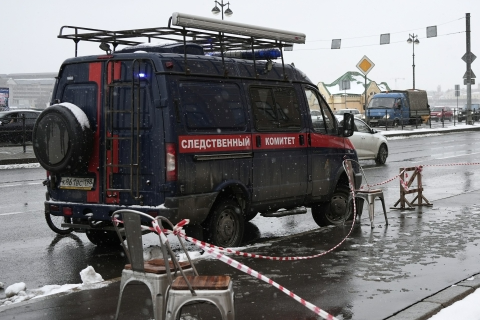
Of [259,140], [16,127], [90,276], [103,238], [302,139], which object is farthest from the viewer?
[16,127]

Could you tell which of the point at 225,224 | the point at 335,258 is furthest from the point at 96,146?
the point at 335,258

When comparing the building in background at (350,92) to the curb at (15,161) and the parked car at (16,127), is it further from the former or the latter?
the curb at (15,161)

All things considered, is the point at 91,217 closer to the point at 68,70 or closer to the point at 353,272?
the point at 68,70

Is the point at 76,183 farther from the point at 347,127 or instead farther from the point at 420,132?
the point at 420,132

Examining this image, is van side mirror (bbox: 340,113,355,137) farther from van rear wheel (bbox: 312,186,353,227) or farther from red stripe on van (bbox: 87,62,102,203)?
red stripe on van (bbox: 87,62,102,203)

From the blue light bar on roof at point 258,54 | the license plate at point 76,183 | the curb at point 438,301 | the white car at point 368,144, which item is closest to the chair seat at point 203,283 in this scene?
the curb at point 438,301

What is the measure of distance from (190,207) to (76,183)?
1448mm

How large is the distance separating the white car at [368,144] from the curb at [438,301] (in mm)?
15549

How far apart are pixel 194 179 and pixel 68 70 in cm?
208

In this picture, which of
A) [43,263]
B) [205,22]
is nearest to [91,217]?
[43,263]

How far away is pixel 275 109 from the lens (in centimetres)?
1023

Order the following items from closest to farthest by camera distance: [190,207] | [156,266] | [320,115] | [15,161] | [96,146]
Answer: [156,266], [190,207], [96,146], [320,115], [15,161]

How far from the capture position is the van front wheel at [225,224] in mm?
9188

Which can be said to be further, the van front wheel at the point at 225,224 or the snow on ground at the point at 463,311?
the van front wheel at the point at 225,224
